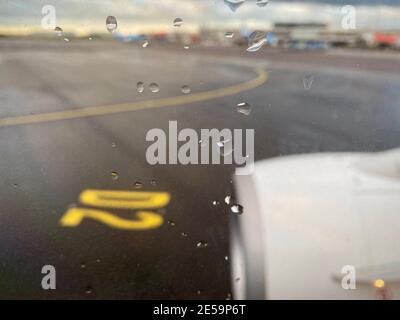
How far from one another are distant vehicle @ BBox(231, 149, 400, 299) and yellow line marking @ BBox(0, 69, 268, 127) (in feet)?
6.16

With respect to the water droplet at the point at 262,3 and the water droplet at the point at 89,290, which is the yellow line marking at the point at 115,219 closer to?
the water droplet at the point at 89,290

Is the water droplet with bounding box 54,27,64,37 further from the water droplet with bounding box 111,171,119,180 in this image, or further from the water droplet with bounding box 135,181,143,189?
the water droplet with bounding box 135,181,143,189

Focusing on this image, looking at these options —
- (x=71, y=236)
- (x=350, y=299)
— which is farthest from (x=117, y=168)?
(x=350, y=299)

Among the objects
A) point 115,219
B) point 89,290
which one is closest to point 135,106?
point 115,219

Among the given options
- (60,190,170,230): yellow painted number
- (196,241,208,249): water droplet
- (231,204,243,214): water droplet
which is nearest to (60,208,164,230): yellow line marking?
(60,190,170,230): yellow painted number

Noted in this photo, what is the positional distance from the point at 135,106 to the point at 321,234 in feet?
10.8

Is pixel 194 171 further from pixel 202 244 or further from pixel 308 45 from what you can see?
pixel 308 45

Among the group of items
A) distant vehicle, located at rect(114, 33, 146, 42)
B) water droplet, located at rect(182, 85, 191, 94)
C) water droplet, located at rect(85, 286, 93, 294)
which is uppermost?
water droplet, located at rect(182, 85, 191, 94)

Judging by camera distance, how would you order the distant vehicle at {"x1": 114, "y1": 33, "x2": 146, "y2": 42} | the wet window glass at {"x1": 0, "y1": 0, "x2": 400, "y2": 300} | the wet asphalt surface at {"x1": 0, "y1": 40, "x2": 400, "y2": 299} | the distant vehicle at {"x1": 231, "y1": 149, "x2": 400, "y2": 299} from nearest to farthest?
the distant vehicle at {"x1": 231, "y1": 149, "x2": 400, "y2": 299} < the wet window glass at {"x1": 0, "y1": 0, "x2": 400, "y2": 300} < the wet asphalt surface at {"x1": 0, "y1": 40, "x2": 400, "y2": 299} < the distant vehicle at {"x1": 114, "y1": 33, "x2": 146, "y2": 42}

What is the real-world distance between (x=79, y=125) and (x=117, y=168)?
989 mm

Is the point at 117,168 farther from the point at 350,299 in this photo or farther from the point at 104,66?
the point at 350,299

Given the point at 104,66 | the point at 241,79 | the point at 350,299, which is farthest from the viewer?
the point at 241,79

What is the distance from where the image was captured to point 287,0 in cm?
262

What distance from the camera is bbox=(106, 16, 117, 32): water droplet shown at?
2.66 m
